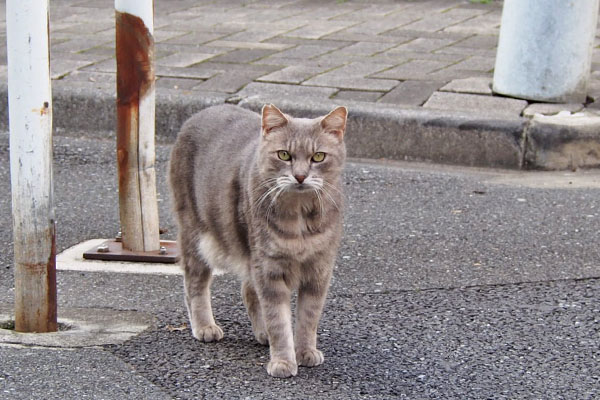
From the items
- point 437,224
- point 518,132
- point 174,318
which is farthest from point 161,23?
point 174,318

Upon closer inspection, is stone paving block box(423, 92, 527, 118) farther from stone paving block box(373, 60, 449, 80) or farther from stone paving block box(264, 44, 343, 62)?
stone paving block box(264, 44, 343, 62)

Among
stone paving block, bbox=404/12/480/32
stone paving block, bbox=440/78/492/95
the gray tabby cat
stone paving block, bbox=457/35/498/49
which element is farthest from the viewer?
stone paving block, bbox=404/12/480/32

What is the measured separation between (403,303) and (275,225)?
808 mm

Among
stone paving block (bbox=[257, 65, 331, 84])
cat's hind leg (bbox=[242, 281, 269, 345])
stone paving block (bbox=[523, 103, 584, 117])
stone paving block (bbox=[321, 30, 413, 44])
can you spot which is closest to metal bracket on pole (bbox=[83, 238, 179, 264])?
cat's hind leg (bbox=[242, 281, 269, 345])

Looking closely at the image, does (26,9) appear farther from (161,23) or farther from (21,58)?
(161,23)

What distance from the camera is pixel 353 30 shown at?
8.21 meters

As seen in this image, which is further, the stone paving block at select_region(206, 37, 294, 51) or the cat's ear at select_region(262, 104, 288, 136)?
the stone paving block at select_region(206, 37, 294, 51)

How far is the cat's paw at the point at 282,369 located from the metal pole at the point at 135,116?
51.3 inches

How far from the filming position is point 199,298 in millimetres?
3576

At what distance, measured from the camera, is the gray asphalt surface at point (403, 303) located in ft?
10.3

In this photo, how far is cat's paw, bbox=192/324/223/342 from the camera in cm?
350

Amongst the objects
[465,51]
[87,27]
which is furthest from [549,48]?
[87,27]

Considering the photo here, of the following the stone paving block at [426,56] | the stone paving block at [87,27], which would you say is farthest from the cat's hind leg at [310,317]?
the stone paving block at [87,27]

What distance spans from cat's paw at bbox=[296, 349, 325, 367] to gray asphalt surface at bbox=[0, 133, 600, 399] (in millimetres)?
33
